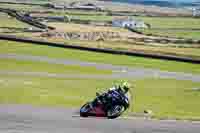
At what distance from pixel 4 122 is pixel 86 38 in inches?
2997

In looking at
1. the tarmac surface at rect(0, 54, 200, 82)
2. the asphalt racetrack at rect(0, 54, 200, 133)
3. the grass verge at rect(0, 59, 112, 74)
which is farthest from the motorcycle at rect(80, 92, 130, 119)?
the grass verge at rect(0, 59, 112, 74)

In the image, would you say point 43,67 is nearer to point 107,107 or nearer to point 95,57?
point 95,57

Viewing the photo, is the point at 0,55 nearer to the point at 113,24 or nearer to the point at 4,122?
the point at 4,122

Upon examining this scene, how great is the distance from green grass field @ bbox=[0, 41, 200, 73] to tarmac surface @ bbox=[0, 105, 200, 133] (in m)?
28.1

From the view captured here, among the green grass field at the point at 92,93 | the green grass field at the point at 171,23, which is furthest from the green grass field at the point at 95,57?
the green grass field at the point at 171,23

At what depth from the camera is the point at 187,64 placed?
180ft

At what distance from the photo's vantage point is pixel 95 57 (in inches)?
2280

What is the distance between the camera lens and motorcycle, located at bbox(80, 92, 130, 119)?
25.3 meters

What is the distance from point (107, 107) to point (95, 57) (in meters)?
32.5

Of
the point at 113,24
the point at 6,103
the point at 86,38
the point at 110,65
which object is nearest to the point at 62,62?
the point at 110,65

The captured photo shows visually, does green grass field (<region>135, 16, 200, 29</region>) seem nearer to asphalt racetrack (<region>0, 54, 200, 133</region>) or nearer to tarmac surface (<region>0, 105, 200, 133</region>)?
asphalt racetrack (<region>0, 54, 200, 133</region>)

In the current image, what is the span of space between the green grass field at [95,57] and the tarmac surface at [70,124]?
2813 cm

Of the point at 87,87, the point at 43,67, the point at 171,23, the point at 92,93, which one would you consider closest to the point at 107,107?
the point at 92,93

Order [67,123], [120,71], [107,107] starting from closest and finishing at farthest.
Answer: [67,123] → [107,107] → [120,71]
